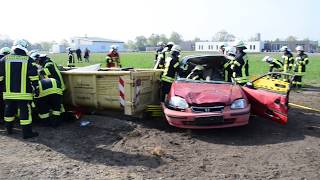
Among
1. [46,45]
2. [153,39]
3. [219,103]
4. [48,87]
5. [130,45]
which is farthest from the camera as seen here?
[46,45]

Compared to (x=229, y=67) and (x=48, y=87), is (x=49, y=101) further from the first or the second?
(x=229, y=67)

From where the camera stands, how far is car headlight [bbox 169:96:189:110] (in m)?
Result: 7.19

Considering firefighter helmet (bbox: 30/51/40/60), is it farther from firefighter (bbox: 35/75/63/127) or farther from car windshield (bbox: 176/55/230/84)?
car windshield (bbox: 176/55/230/84)

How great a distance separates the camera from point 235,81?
8961 mm

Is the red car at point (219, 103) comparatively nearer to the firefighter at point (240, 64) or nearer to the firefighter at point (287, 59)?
the firefighter at point (240, 64)

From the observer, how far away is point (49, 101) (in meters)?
8.25

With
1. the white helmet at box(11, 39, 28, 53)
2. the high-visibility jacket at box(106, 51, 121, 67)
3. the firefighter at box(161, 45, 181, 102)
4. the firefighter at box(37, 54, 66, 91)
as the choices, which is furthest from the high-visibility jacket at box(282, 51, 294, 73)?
the white helmet at box(11, 39, 28, 53)

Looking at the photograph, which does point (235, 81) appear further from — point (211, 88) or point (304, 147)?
point (304, 147)

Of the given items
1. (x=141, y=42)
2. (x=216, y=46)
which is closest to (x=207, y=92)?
(x=216, y=46)

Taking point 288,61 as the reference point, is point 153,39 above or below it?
above

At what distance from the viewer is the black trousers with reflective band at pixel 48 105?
8133 millimetres

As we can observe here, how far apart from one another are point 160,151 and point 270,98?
8.24 feet

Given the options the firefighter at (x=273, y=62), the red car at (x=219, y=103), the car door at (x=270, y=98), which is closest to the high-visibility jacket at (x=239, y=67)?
the car door at (x=270, y=98)

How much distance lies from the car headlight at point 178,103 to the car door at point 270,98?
1.52m
